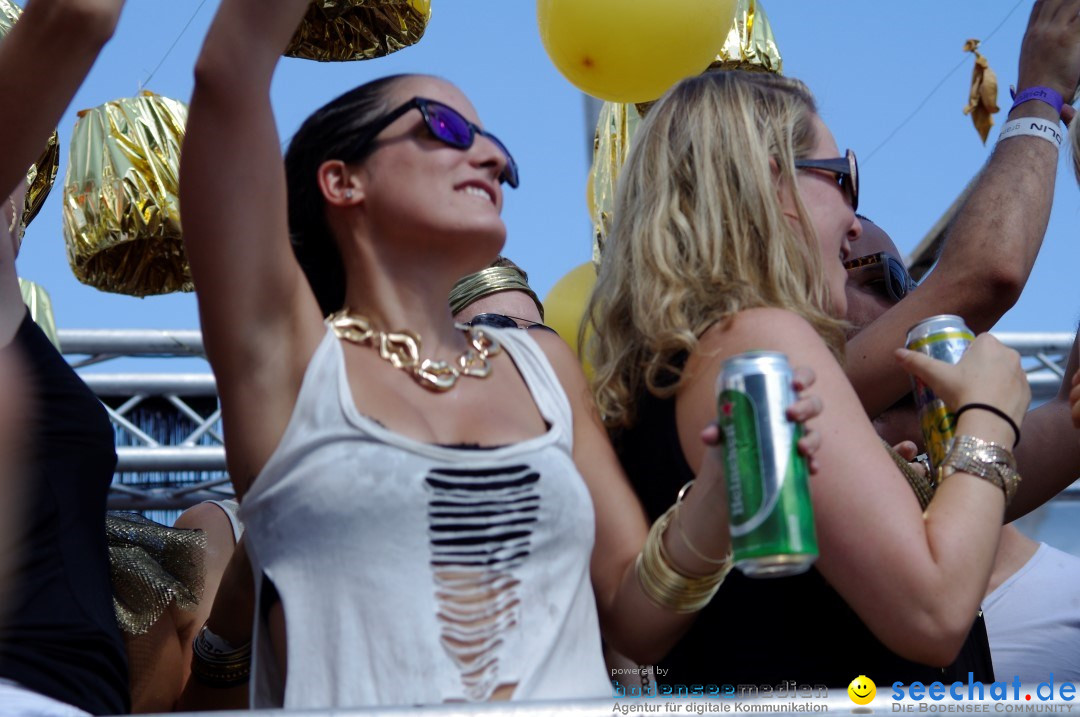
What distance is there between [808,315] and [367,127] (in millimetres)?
650

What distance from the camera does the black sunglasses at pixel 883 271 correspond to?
2826mm

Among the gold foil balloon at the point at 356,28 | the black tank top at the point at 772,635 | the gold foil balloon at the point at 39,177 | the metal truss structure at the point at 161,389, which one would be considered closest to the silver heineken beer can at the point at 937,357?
the black tank top at the point at 772,635

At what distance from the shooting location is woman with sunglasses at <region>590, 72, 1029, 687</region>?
167 centimetres

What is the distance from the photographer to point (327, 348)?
1669 millimetres

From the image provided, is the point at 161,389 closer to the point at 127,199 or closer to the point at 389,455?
the point at 127,199

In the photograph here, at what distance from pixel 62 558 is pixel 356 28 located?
5.10 feet

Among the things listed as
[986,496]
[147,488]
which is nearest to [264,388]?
[986,496]

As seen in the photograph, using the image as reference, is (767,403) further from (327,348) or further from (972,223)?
(972,223)

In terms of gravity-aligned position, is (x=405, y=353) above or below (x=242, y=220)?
below

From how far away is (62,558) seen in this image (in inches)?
65.8

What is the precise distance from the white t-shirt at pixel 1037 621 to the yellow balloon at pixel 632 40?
125 cm

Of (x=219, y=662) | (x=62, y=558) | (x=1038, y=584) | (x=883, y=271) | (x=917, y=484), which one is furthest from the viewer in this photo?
(x=883, y=271)

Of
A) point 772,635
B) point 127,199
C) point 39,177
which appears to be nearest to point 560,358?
point 772,635

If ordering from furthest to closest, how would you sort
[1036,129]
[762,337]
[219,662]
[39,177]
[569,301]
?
[569,301] < [1036,129] < [39,177] < [219,662] < [762,337]
